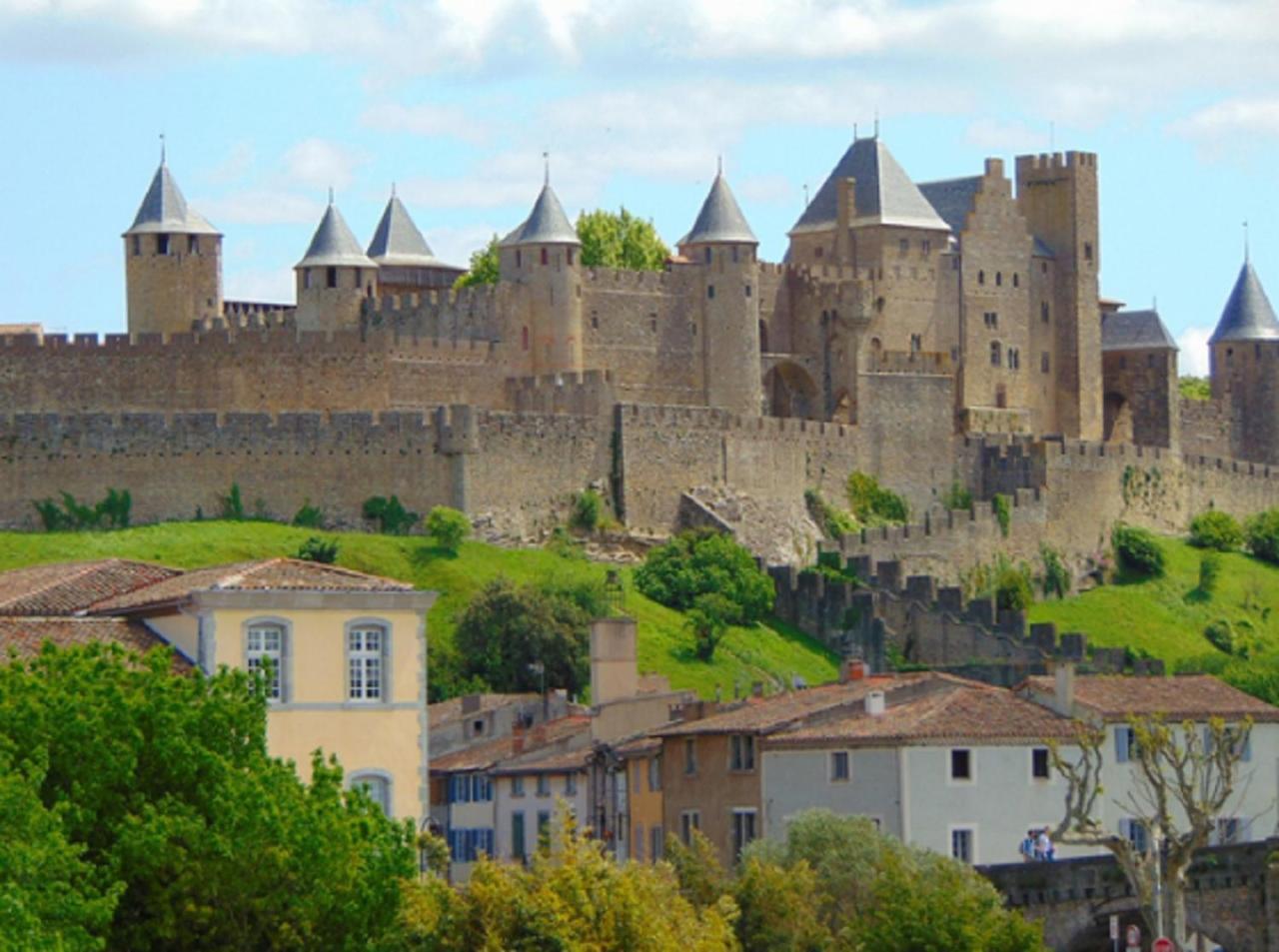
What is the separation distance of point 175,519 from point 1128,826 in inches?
1542

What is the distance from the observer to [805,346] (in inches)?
4695

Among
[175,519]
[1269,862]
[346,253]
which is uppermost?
[346,253]

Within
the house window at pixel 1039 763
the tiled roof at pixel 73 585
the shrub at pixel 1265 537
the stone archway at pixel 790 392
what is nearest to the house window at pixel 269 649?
the tiled roof at pixel 73 585

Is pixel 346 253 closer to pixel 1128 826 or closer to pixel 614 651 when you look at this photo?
pixel 614 651

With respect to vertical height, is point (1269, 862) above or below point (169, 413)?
below

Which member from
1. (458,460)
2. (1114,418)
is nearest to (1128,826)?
(458,460)

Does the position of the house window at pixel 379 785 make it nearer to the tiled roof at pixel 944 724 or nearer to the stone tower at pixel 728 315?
the tiled roof at pixel 944 724

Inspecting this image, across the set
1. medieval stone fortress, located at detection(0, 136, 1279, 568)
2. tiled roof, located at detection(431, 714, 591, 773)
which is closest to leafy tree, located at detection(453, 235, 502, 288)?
medieval stone fortress, located at detection(0, 136, 1279, 568)

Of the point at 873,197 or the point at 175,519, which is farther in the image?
the point at 873,197

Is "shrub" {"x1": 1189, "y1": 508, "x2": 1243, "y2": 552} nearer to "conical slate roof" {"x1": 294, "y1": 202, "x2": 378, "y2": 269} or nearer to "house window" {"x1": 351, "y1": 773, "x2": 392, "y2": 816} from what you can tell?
"conical slate roof" {"x1": 294, "y1": 202, "x2": 378, "y2": 269}

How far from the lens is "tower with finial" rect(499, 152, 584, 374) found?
11019 centimetres

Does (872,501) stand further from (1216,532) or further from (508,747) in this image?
(508,747)

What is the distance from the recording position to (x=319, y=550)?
96.5 metres

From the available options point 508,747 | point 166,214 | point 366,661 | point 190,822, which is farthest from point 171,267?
point 190,822
